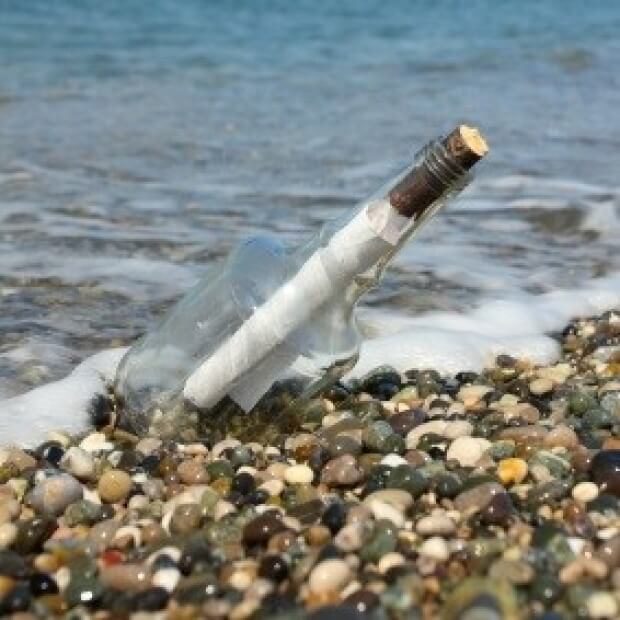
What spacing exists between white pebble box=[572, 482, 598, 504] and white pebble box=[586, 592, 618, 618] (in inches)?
18.1

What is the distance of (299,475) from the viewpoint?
8.61 feet

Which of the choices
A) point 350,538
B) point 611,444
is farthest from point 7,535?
point 611,444

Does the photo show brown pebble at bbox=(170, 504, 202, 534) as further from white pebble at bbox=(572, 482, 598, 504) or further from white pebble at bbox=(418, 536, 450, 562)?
white pebble at bbox=(572, 482, 598, 504)

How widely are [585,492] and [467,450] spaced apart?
35 cm

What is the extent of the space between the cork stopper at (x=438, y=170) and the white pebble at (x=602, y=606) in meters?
1.02

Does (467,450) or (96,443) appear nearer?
(467,450)

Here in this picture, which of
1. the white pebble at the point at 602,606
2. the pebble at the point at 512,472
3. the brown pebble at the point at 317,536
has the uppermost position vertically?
the white pebble at the point at 602,606

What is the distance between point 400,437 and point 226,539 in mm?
659

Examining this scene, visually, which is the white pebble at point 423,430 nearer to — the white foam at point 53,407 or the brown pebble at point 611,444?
the brown pebble at point 611,444

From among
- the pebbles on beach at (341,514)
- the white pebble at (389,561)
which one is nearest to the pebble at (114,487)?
the pebbles on beach at (341,514)

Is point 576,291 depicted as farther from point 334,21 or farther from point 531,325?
point 334,21

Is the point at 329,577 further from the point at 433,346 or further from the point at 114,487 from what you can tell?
the point at 433,346

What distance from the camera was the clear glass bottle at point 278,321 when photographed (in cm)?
270

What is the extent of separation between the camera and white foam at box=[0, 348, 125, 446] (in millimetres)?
3068
